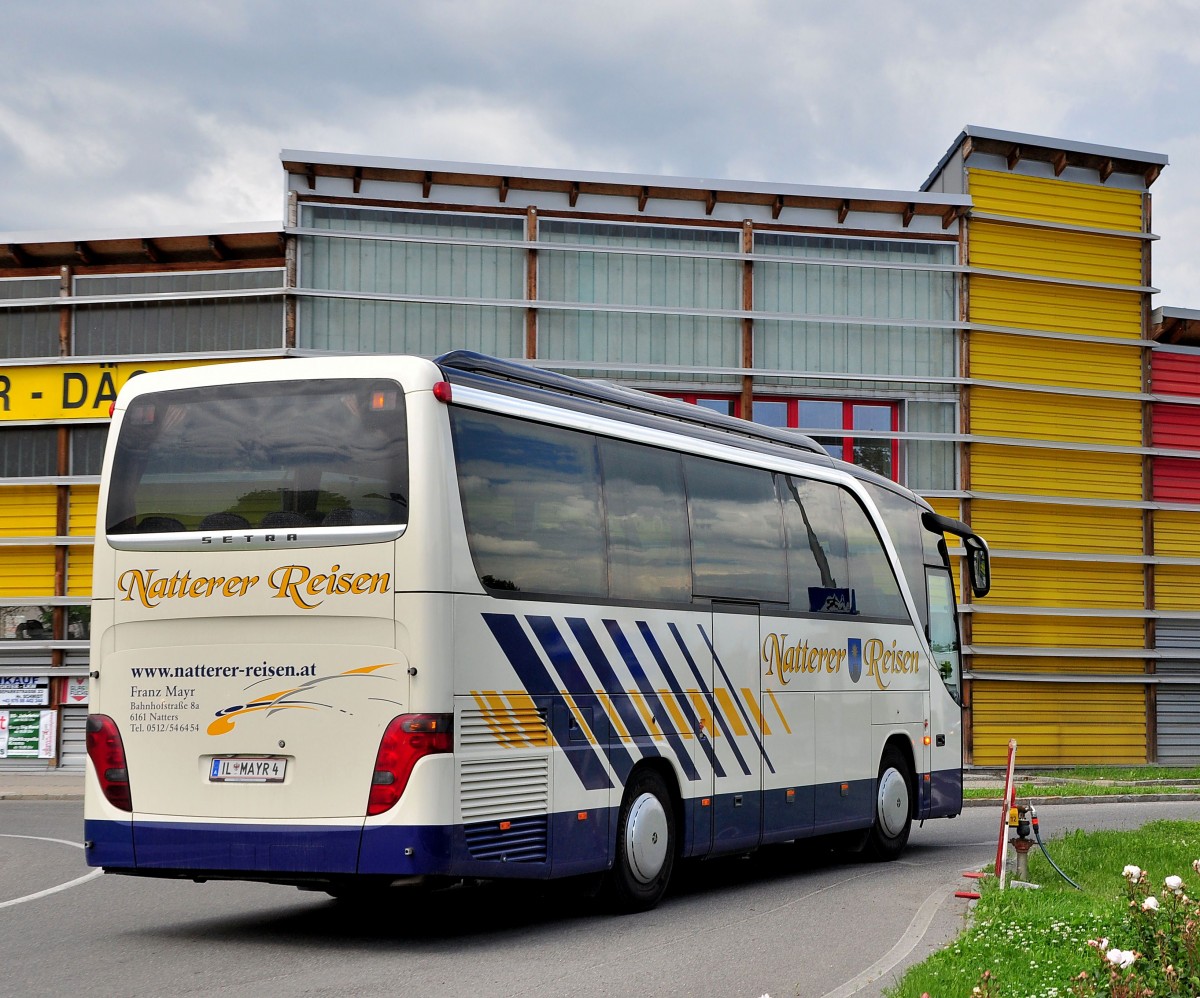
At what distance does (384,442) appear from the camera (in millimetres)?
9273

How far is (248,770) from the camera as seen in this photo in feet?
30.5

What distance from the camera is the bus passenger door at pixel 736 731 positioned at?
12031mm

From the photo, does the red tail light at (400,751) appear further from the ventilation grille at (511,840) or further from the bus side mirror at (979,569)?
the bus side mirror at (979,569)

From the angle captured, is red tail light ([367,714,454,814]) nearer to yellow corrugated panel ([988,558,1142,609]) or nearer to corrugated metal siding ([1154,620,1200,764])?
yellow corrugated panel ([988,558,1142,609])

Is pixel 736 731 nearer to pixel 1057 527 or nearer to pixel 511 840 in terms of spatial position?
pixel 511 840

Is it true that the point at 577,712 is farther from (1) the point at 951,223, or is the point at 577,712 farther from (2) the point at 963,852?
(1) the point at 951,223

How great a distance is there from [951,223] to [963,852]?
716 inches

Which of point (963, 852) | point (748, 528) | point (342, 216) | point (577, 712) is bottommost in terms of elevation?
point (963, 852)

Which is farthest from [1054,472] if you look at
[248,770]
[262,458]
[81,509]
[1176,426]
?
[248,770]

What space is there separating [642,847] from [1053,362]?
23.1 m

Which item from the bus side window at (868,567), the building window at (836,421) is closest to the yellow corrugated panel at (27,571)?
the building window at (836,421)

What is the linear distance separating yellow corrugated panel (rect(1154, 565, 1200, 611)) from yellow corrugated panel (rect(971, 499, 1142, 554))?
2.61 feet

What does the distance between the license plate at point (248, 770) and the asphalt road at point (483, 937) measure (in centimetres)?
98

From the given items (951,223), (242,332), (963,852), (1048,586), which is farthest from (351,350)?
(963,852)
